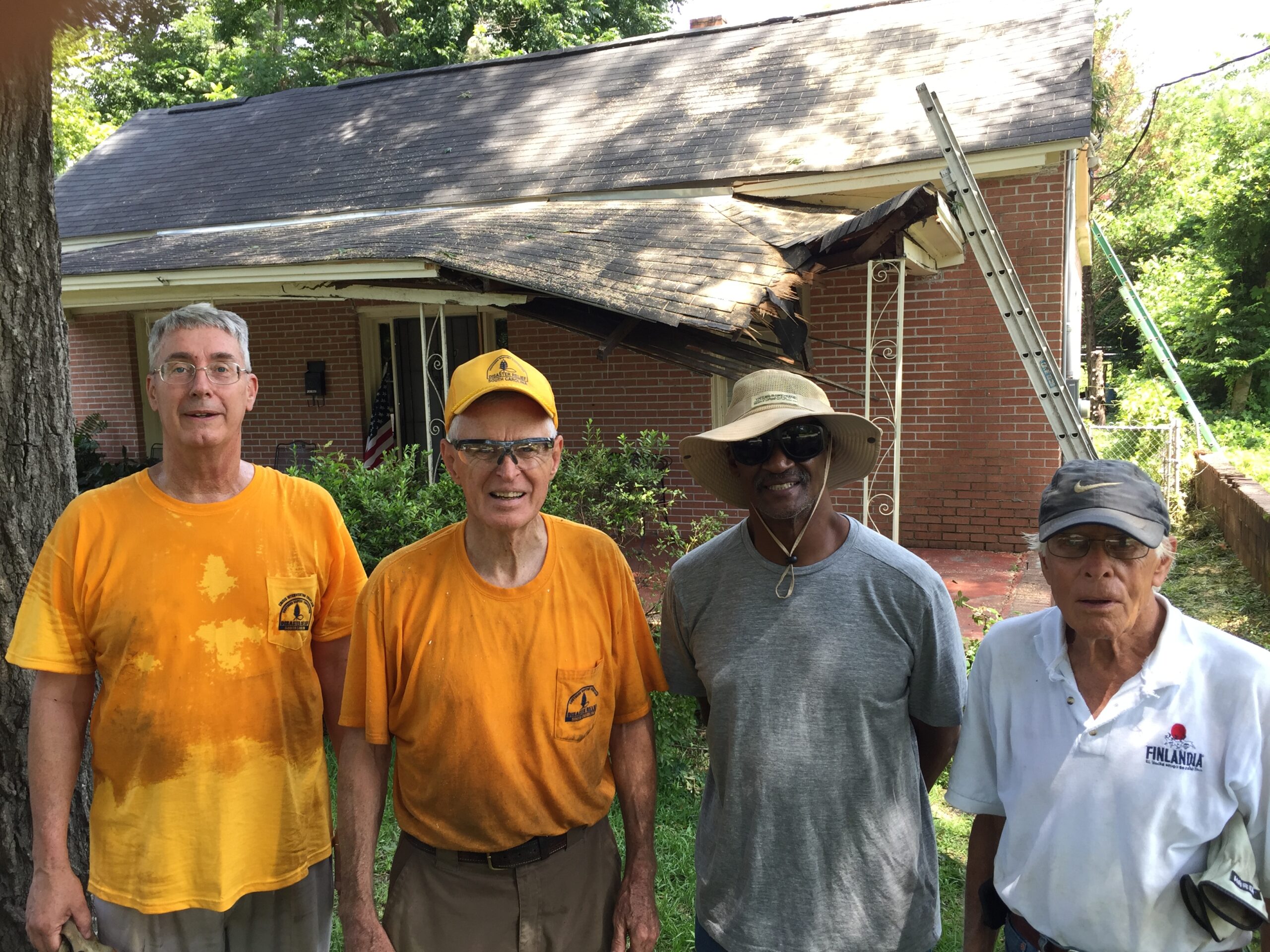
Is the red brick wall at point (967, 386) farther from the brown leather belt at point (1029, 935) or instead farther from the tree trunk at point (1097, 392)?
the tree trunk at point (1097, 392)

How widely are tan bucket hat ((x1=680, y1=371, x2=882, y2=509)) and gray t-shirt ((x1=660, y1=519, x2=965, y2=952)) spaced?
0.29 metres

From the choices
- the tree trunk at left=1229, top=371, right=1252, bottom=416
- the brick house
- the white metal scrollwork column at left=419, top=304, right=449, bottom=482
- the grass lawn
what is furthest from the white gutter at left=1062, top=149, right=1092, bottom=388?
the tree trunk at left=1229, top=371, right=1252, bottom=416

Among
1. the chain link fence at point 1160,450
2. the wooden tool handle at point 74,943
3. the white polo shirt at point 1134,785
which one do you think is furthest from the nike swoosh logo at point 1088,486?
the chain link fence at point 1160,450

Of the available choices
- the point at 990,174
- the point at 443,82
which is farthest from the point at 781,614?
the point at 443,82

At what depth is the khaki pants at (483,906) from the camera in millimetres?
2041

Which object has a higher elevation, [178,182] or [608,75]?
[608,75]

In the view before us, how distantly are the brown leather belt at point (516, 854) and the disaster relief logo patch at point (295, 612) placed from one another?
0.60 m

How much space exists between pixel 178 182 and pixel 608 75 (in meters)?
6.20

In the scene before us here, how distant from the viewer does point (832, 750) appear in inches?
74.5

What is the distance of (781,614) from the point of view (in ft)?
6.37

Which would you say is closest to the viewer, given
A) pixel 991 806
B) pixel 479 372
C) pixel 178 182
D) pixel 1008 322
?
pixel 991 806

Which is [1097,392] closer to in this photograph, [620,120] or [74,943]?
[620,120]

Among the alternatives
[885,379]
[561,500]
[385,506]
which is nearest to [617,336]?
[561,500]

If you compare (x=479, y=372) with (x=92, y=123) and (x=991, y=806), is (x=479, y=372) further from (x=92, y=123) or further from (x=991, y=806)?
(x=92, y=123)
